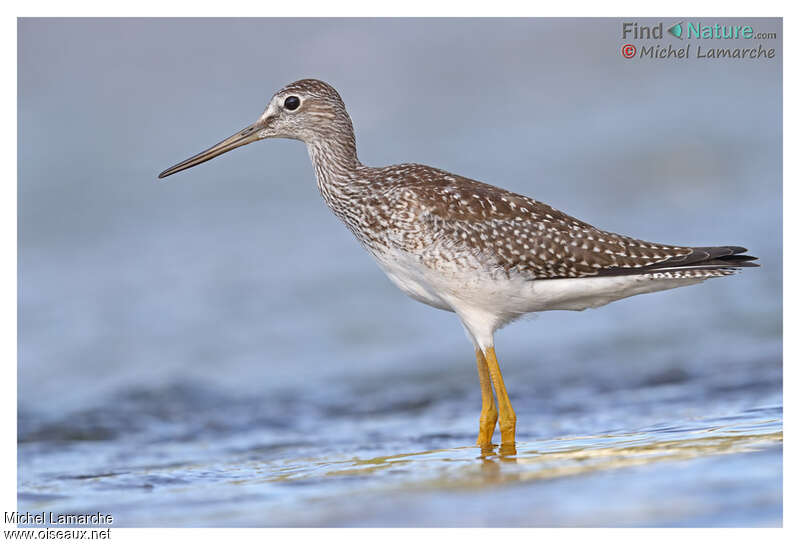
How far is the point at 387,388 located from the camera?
577 inches

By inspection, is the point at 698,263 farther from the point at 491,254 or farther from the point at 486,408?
the point at 486,408

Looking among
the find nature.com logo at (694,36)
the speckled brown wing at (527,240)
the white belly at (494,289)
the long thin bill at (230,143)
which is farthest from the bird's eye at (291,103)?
the find nature.com logo at (694,36)

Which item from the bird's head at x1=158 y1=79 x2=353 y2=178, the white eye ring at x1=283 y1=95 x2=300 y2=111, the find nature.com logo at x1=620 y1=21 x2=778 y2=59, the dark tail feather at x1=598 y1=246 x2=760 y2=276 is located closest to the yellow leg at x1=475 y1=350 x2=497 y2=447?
the dark tail feather at x1=598 y1=246 x2=760 y2=276

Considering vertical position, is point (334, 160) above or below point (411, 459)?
above

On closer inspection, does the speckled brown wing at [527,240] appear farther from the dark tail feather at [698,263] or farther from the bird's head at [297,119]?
the bird's head at [297,119]

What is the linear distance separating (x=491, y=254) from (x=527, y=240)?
0.41 metres

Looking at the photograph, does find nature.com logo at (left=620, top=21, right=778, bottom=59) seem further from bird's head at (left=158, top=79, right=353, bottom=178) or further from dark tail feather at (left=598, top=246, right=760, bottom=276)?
bird's head at (left=158, top=79, right=353, bottom=178)

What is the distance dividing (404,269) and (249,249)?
10839 mm

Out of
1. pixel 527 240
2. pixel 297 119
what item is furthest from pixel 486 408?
pixel 297 119

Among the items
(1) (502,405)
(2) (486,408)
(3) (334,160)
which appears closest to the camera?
(1) (502,405)

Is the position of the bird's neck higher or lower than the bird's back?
higher

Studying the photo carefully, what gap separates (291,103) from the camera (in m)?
9.98

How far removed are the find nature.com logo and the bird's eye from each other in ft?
13.6

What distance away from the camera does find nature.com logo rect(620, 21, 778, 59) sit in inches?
405
